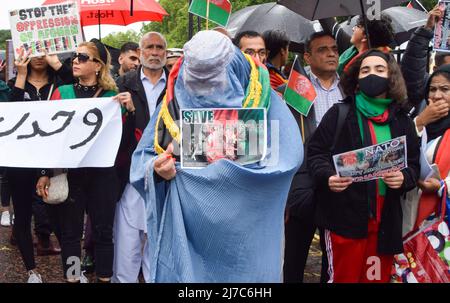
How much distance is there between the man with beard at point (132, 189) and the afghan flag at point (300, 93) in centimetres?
98

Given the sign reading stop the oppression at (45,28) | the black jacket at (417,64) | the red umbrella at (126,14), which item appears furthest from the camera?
the red umbrella at (126,14)

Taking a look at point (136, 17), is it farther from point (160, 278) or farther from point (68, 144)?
point (160, 278)

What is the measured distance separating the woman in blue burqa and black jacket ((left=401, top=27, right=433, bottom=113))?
4.85ft

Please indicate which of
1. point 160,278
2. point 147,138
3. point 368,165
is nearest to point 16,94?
point 147,138

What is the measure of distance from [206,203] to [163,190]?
1.02 feet

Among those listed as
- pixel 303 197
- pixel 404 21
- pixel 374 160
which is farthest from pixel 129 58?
pixel 374 160

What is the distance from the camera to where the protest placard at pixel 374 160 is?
362 centimetres

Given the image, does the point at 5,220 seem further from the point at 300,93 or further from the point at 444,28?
the point at 444,28

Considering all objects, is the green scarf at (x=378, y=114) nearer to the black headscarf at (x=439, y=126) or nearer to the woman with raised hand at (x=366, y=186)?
the woman with raised hand at (x=366, y=186)

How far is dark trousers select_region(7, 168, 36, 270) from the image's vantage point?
16.4 ft

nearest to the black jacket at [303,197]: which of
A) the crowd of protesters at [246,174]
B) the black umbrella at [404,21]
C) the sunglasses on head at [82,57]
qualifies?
the crowd of protesters at [246,174]

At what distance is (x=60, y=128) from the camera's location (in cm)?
488

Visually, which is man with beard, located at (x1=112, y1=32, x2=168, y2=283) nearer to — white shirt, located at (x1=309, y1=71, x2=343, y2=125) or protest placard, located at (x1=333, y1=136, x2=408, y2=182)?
white shirt, located at (x1=309, y1=71, x2=343, y2=125)

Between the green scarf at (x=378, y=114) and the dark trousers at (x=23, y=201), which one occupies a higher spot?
the green scarf at (x=378, y=114)
